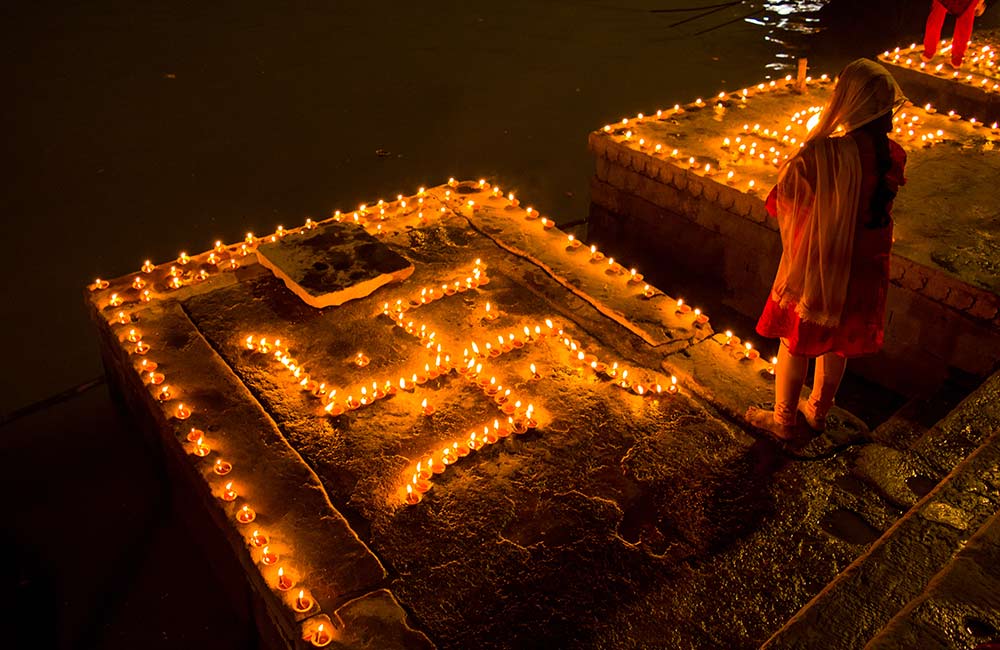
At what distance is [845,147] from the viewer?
2.97 meters

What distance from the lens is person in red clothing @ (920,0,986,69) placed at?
6.91 metres

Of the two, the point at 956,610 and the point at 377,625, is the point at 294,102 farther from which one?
the point at 956,610

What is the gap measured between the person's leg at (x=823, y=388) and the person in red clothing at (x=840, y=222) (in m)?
0.07

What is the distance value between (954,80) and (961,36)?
44 cm

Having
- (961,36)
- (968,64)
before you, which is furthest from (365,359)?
(968,64)

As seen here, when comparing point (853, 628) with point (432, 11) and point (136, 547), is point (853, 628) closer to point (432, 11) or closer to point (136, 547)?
point (136, 547)

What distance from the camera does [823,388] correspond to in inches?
143

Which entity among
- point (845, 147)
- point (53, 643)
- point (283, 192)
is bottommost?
point (53, 643)

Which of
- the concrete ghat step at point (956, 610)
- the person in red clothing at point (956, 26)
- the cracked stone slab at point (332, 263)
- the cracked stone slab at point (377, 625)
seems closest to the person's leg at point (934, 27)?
the person in red clothing at point (956, 26)

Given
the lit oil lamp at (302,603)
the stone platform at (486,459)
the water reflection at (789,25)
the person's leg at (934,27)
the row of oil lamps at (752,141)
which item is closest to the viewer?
the lit oil lamp at (302,603)

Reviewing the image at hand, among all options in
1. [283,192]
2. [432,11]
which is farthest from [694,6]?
[283,192]

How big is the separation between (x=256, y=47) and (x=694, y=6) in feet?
23.0

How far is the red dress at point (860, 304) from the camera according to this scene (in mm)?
3133

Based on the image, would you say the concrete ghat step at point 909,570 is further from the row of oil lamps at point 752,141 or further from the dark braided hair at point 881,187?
the row of oil lamps at point 752,141
